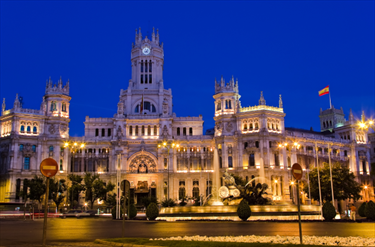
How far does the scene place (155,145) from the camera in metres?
104

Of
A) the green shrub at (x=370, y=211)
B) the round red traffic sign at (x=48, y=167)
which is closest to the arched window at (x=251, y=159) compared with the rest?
the green shrub at (x=370, y=211)

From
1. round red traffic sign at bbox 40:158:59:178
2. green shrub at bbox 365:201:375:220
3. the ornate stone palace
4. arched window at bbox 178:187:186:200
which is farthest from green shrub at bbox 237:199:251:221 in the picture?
arched window at bbox 178:187:186:200

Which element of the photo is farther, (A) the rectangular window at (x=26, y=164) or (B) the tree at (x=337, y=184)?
(A) the rectangular window at (x=26, y=164)

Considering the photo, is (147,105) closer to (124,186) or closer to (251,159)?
(251,159)

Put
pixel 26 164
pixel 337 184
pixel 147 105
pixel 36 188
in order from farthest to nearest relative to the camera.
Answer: pixel 147 105 → pixel 26 164 → pixel 337 184 → pixel 36 188

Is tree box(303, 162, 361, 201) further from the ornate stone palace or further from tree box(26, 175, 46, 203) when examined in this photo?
tree box(26, 175, 46, 203)

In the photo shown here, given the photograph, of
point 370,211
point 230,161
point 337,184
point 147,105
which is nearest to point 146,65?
point 147,105

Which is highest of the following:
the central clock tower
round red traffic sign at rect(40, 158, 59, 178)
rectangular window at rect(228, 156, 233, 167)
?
the central clock tower

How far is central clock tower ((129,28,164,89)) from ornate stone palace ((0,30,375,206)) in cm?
398

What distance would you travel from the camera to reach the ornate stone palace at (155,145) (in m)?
97.6

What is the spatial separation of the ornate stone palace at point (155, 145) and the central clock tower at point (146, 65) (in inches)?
157

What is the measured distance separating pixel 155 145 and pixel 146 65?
2733 cm

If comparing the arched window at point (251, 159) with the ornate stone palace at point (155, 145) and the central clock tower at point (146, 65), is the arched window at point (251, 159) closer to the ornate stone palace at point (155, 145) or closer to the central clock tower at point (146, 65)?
the ornate stone palace at point (155, 145)

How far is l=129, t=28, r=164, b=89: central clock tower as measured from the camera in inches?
4579
